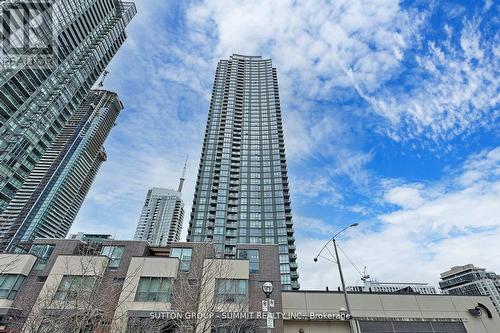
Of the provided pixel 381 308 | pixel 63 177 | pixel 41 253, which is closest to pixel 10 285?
pixel 41 253

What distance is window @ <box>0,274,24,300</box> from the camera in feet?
84.2

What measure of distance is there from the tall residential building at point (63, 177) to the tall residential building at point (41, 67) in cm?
5400

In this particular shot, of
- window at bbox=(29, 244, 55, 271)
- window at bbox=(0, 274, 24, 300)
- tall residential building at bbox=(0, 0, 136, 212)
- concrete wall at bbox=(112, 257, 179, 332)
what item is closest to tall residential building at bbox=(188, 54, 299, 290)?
concrete wall at bbox=(112, 257, 179, 332)

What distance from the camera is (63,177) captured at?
14750 centimetres

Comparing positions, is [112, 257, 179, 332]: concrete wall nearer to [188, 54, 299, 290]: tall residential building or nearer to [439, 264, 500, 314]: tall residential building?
[188, 54, 299, 290]: tall residential building

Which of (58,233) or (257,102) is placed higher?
(257,102)

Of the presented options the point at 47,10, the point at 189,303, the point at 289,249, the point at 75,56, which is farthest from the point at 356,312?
the point at 75,56

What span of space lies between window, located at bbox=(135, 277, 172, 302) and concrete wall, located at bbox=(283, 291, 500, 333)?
11936 mm

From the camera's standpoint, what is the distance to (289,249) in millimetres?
78812

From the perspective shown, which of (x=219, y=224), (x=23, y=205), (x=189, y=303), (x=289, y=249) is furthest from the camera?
(x=23, y=205)

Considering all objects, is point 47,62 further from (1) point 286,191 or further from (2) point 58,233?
(2) point 58,233

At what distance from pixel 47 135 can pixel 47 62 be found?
25453 millimetres

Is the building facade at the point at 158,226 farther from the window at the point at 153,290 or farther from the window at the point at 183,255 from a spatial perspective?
the window at the point at 153,290

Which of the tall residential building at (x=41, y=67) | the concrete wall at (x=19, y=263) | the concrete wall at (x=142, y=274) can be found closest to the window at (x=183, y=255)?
the concrete wall at (x=142, y=274)
